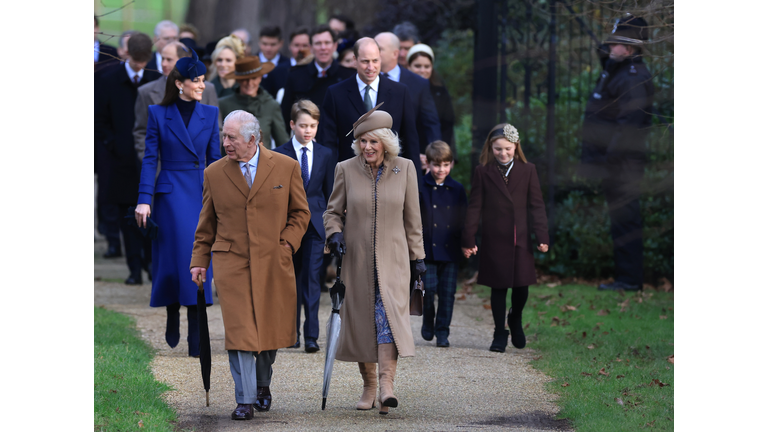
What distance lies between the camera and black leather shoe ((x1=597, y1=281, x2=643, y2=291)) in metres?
9.90

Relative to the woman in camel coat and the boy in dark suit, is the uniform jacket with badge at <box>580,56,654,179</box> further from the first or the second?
the woman in camel coat

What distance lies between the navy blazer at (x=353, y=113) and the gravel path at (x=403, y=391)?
157 centimetres

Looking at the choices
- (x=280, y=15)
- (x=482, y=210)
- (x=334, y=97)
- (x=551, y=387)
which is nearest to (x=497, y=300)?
(x=482, y=210)

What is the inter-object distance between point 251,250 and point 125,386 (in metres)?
1.25

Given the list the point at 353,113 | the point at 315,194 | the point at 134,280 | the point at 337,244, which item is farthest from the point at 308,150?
the point at 134,280

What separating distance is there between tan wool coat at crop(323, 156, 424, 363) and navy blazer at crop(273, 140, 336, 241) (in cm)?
144

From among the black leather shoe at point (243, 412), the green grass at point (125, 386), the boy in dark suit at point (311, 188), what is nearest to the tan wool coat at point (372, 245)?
the black leather shoe at point (243, 412)

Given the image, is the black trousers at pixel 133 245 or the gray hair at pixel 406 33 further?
the gray hair at pixel 406 33

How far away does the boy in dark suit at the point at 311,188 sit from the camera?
725 centimetres

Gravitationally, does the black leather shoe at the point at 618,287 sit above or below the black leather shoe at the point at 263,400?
above

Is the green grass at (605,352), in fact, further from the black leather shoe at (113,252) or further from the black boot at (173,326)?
the black leather shoe at (113,252)

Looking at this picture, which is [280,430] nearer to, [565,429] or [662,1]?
[565,429]

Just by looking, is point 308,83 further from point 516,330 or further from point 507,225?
point 516,330

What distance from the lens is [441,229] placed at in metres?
7.76
